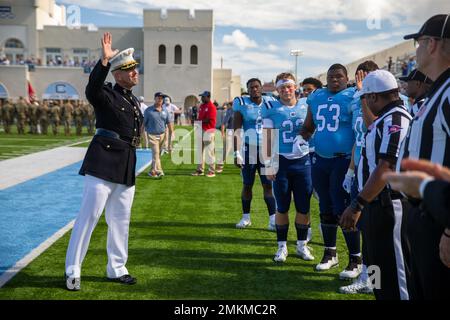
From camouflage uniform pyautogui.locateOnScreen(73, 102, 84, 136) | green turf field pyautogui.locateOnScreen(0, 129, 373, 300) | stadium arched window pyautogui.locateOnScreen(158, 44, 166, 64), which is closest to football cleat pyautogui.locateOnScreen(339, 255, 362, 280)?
green turf field pyautogui.locateOnScreen(0, 129, 373, 300)

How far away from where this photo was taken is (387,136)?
357 centimetres

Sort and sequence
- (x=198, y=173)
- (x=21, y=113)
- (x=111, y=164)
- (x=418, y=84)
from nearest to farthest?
(x=111, y=164) → (x=418, y=84) → (x=198, y=173) → (x=21, y=113)

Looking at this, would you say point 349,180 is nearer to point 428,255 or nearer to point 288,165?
point 288,165

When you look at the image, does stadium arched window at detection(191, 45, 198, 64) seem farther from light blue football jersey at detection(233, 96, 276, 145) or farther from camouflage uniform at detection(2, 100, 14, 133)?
light blue football jersey at detection(233, 96, 276, 145)

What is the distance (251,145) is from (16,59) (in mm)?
51744

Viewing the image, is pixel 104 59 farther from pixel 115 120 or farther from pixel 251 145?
pixel 251 145

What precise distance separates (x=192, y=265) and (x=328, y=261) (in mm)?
1534

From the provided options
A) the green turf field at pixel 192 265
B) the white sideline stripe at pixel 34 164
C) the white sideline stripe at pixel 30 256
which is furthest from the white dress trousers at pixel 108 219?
the white sideline stripe at pixel 34 164

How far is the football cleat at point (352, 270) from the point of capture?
16.7 ft

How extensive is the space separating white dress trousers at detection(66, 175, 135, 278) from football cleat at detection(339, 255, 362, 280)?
2.26 meters

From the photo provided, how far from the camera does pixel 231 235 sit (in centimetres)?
695

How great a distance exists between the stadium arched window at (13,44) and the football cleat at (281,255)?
5329cm

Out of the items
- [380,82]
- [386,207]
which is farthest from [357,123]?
[386,207]

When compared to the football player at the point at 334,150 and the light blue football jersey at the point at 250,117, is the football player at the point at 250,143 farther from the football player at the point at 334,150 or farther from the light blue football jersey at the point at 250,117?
the football player at the point at 334,150
